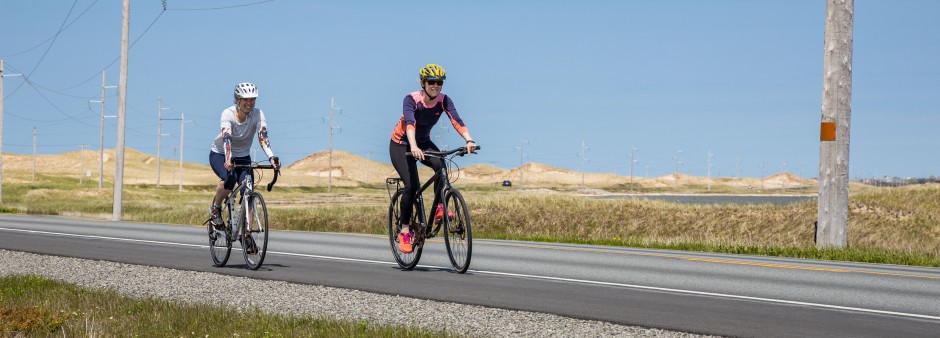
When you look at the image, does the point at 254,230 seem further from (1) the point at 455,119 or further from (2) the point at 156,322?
(2) the point at 156,322

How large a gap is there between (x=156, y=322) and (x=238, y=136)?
175 inches

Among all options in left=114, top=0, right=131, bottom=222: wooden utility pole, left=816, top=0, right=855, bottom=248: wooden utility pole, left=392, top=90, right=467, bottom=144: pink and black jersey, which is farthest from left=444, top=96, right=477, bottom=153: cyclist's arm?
left=114, top=0, right=131, bottom=222: wooden utility pole

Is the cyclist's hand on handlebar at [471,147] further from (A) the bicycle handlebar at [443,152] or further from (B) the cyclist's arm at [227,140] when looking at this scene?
(B) the cyclist's arm at [227,140]

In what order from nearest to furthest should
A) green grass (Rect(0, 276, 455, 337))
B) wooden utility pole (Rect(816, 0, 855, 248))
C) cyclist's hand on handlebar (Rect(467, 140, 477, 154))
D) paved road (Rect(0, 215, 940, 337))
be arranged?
green grass (Rect(0, 276, 455, 337)), paved road (Rect(0, 215, 940, 337)), cyclist's hand on handlebar (Rect(467, 140, 477, 154)), wooden utility pole (Rect(816, 0, 855, 248))

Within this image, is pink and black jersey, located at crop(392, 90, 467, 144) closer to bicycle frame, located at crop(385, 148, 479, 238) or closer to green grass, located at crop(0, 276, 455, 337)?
bicycle frame, located at crop(385, 148, 479, 238)

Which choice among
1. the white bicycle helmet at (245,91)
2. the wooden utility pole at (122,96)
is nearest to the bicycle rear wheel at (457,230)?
the white bicycle helmet at (245,91)

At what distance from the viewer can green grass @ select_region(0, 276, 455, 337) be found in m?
7.95

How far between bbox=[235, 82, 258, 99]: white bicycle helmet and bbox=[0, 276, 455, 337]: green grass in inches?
131

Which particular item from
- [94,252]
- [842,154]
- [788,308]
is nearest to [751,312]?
[788,308]

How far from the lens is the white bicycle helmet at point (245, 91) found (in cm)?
1243

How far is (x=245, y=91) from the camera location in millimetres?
12469

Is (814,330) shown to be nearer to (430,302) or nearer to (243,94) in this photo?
(430,302)

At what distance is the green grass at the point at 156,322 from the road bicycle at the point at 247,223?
115 inches

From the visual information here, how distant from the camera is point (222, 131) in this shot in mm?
12594
